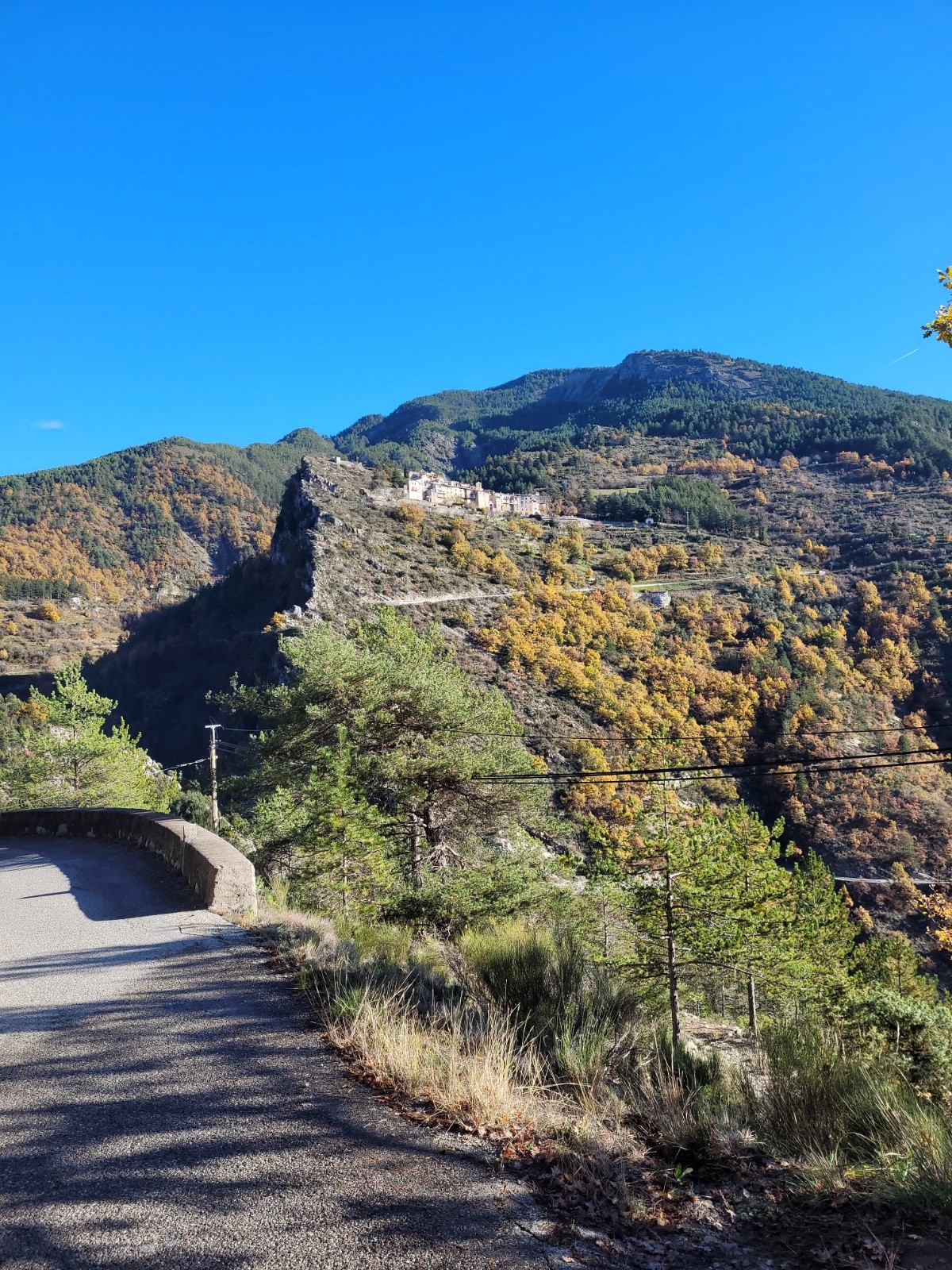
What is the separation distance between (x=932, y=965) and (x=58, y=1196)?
43.1 m

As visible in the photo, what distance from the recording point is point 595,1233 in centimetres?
255

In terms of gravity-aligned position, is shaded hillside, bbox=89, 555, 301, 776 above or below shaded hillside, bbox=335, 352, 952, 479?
below

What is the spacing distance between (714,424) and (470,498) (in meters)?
75.3

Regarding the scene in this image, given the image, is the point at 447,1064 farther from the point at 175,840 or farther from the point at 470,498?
the point at 470,498

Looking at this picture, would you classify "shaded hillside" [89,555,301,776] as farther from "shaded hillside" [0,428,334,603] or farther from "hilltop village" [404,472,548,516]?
"shaded hillside" [0,428,334,603]

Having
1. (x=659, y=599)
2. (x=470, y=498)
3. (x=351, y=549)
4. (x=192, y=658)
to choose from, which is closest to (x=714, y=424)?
(x=470, y=498)

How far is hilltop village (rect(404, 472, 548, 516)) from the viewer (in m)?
87.1

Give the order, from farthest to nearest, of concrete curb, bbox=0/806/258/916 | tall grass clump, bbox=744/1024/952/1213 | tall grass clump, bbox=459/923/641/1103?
concrete curb, bbox=0/806/258/916, tall grass clump, bbox=459/923/641/1103, tall grass clump, bbox=744/1024/952/1213

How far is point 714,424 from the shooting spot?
146 metres

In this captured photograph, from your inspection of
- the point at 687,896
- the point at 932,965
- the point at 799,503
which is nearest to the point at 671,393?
the point at 799,503

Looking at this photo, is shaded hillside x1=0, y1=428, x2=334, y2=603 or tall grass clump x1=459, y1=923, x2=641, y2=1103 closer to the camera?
tall grass clump x1=459, y1=923, x2=641, y2=1103

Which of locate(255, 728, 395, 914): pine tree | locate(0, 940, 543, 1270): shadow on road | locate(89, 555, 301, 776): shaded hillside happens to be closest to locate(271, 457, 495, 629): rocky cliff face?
locate(89, 555, 301, 776): shaded hillside

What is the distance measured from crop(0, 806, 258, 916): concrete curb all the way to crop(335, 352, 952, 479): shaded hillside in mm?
109318

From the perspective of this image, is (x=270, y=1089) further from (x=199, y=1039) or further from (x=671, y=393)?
(x=671, y=393)
